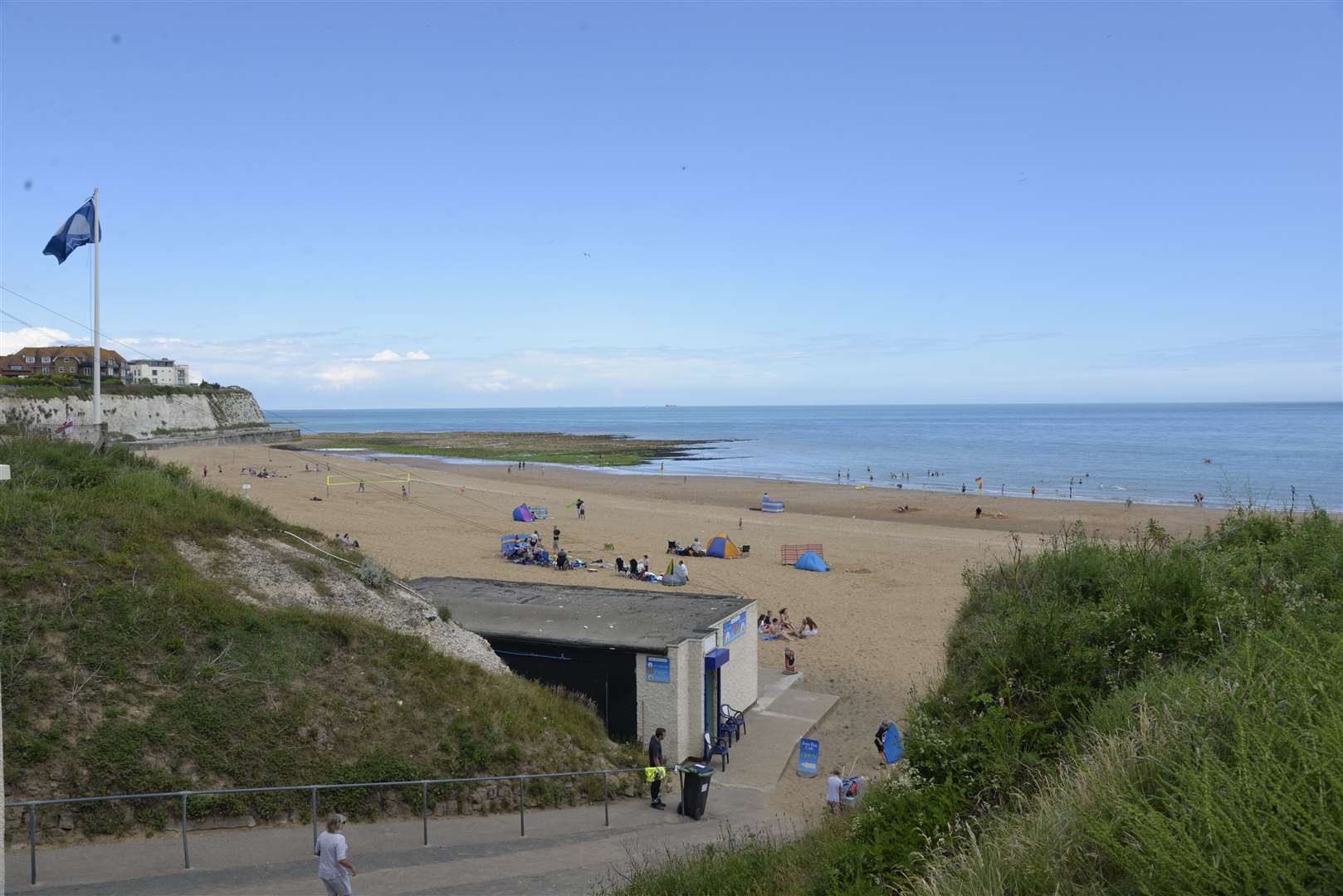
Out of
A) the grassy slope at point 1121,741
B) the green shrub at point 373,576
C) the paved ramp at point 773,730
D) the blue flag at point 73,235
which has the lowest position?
the paved ramp at point 773,730

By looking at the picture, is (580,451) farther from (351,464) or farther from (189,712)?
(189,712)

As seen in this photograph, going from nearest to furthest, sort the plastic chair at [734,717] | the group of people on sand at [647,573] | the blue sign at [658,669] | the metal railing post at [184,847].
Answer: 1. the metal railing post at [184,847]
2. the blue sign at [658,669]
3. the plastic chair at [734,717]
4. the group of people on sand at [647,573]

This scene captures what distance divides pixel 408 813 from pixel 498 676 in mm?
2959

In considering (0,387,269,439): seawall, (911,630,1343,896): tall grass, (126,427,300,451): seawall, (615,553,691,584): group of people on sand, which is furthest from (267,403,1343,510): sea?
(126,427,300,451): seawall

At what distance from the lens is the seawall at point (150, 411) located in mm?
61003

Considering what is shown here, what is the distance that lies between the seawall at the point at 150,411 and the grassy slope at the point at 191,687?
124 ft

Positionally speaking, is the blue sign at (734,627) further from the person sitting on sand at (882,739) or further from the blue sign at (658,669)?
the person sitting on sand at (882,739)

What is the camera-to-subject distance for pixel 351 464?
3054 inches

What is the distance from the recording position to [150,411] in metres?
85.9

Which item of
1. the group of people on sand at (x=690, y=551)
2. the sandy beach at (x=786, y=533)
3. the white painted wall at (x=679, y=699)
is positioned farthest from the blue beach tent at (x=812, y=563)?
the white painted wall at (x=679, y=699)

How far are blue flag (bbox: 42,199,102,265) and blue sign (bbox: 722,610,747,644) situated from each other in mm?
15058

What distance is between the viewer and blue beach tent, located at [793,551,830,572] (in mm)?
32469

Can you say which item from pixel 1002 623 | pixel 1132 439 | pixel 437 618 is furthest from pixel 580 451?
pixel 1002 623

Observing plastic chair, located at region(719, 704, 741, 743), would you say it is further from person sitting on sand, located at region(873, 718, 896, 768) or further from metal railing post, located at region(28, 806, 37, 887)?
metal railing post, located at region(28, 806, 37, 887)
